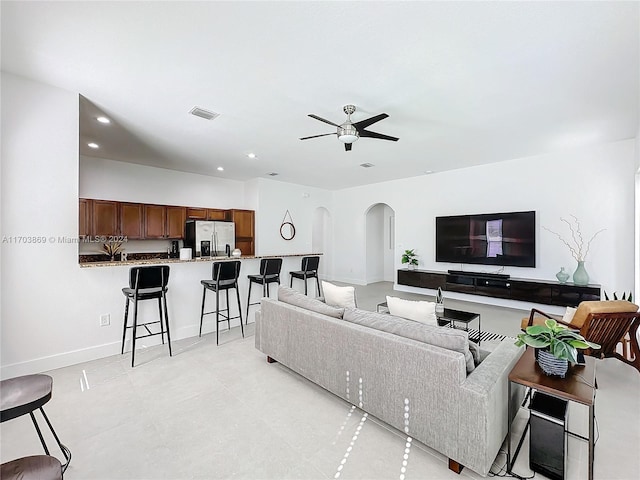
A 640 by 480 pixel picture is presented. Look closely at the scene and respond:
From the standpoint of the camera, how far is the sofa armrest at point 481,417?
1537 millimetres

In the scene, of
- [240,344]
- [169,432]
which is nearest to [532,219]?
[240,344]

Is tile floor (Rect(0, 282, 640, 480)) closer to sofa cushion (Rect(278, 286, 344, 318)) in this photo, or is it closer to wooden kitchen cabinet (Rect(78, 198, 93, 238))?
sofa cushion (Rect(278, 286, 344, 318))

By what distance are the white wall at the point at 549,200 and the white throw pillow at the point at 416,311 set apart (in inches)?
164

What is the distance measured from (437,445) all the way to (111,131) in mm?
5058

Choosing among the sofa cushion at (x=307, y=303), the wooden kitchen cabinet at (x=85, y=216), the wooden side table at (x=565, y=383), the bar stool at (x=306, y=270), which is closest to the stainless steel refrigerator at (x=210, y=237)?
the wooden kitchen cabinet at (x=85, y=216)

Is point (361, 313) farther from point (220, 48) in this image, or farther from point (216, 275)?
point (220, 48)

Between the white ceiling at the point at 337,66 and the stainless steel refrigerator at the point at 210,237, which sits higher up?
the white ceiling at the point at 337,66

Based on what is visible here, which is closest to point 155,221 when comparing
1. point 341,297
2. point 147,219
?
point 147,219

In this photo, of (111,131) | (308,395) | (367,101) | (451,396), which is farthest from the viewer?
(111,131)

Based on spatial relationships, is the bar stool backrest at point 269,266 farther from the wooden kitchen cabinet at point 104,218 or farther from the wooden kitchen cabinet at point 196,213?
the wooden kitchen cabinet at point 104,218

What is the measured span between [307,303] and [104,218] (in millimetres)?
4572

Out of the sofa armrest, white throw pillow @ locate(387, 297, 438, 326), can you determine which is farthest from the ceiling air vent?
the sofa armrest

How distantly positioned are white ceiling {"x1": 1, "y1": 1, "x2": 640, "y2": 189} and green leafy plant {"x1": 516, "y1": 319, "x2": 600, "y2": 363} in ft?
6.60

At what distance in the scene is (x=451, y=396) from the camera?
165cm
